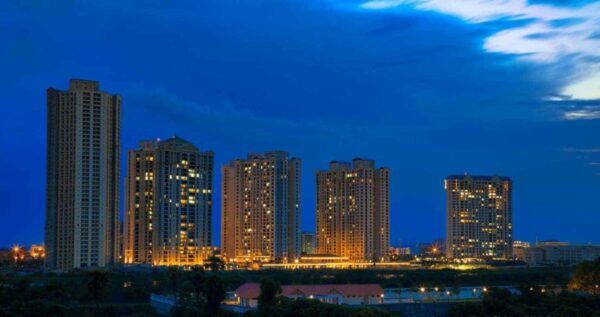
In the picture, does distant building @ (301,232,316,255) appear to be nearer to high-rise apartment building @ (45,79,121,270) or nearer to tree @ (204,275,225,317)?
high-rise apartment building @ (45,79,121,270)

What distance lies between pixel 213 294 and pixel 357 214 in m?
72.7

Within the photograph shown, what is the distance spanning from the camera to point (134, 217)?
101812 millimetres

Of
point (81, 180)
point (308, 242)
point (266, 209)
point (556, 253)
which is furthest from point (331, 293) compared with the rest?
point (556, 253)

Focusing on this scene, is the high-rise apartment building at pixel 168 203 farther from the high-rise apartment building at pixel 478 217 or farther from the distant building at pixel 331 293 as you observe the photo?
the high-rise apartment building at pixel 478 217

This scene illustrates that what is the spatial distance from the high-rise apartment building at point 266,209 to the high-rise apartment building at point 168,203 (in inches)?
589

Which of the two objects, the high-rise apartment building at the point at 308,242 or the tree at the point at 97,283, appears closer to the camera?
the tree at the point at 97,283

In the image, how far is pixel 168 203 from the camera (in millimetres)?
101875

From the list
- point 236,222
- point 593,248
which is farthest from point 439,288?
point 593,248

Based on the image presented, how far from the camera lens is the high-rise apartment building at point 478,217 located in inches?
5423

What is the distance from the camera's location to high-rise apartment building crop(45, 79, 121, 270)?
83750 millimetres

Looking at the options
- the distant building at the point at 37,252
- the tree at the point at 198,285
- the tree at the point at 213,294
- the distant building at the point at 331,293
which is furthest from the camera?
the distant building at the point at 37,252

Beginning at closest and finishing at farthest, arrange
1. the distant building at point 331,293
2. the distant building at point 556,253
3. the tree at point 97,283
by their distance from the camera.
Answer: the tree at point 97,283
the distant building at point 331,293
the distant building at point 556,253

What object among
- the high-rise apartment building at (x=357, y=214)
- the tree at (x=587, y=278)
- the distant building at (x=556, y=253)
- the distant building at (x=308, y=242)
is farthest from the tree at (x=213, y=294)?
the distant building at (x=556, y=253)

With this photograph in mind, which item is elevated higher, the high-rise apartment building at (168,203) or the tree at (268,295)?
the high-rise apartment building at (168,203)
